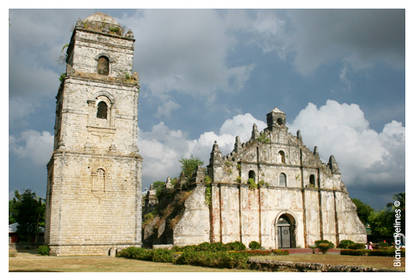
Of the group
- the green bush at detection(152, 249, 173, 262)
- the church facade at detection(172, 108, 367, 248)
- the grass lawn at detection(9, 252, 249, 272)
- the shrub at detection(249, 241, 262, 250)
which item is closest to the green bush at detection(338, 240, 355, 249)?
the church facade at detection(172, 108, 367, 248)

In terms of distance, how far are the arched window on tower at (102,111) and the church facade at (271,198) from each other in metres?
8.69

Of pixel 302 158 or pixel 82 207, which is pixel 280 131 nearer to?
pixel 302 158

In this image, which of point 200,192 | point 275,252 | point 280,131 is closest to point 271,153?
point 280,131

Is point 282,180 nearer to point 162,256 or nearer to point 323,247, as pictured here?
point 323,247

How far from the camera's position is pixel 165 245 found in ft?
89.1

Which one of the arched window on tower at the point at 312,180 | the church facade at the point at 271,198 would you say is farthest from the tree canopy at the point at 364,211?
the arched window on tower at the point at 312,180

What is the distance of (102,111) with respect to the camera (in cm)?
2689

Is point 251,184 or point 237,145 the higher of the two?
point 237,145

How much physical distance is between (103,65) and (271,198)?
16.8 m

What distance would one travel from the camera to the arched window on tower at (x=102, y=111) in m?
26.8

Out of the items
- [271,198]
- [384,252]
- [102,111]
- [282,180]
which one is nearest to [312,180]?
[282,180]

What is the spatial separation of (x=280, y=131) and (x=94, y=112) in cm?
1626

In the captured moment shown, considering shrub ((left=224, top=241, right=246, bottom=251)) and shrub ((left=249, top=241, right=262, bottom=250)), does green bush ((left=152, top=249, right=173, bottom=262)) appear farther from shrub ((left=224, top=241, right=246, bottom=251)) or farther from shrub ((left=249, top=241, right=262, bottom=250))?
shrub ((left=249, top=241, right=262, bottom=250))

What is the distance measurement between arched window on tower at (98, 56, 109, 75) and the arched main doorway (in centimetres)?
1789
